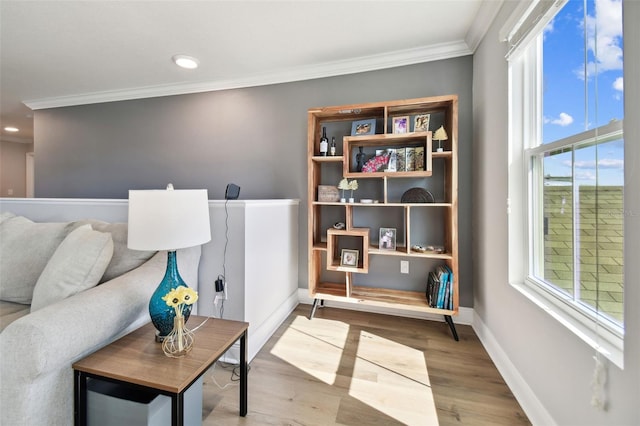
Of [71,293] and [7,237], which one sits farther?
[7,237]

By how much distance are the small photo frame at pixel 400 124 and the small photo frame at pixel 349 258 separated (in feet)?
3.67

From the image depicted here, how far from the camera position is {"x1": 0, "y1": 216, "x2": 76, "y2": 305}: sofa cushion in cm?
147

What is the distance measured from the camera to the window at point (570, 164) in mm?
916

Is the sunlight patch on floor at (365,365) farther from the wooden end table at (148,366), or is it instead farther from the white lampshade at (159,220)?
the white lampshade at (159,220)

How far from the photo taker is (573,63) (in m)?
1.15

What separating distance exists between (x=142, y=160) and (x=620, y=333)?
164 inches

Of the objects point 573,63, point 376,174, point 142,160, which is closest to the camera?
point 573,63

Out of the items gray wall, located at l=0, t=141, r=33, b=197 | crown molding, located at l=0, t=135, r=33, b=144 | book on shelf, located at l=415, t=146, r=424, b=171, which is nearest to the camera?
book on shelf, located at l=415, t=146, r=424, b=171

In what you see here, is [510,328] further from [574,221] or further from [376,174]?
[376,174]

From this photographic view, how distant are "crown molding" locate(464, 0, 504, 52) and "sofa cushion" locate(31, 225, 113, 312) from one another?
2.70m

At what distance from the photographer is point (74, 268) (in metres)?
1.26

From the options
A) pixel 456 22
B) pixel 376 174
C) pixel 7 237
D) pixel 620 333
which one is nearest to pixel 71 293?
pixel 7 237

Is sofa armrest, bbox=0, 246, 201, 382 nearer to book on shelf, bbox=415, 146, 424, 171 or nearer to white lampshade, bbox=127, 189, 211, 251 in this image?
white lampshade, bbox=127, 189, 211, 251

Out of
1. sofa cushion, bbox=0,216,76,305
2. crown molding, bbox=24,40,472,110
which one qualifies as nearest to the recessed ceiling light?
crown molding, bbox=24,40,472,110
